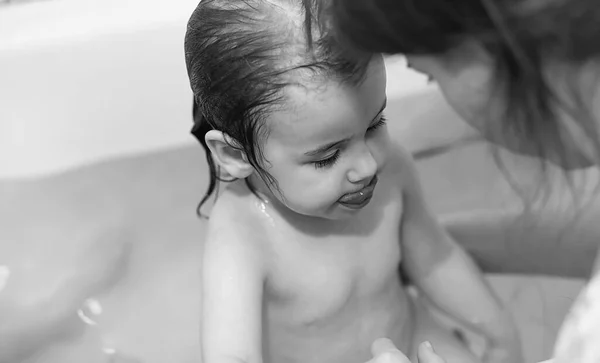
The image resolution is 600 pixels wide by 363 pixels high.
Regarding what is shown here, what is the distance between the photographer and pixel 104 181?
4.24 feet

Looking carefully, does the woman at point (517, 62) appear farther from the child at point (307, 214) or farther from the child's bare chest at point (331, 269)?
the child's bare chest at point (331, 269)

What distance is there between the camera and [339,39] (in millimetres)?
613

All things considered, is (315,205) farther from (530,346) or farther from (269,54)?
(530,346)

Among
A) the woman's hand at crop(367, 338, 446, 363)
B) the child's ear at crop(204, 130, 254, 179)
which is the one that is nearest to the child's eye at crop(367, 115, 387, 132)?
the child's ear at crop(204, 130, 254, 179)

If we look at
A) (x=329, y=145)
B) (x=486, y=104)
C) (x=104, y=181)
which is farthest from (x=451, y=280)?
(x=104, y=181)

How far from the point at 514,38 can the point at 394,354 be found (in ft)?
1.40

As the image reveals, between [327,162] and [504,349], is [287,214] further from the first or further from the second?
[504,349]

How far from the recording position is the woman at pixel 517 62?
480 millimetres

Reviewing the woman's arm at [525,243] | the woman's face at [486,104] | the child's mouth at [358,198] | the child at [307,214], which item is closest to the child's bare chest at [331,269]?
the child at [307,214]

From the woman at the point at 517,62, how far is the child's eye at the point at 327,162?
0.18m

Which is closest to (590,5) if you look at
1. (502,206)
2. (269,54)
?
(269,54)

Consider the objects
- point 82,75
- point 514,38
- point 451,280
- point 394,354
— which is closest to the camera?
point 514,38

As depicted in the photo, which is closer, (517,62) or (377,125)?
(517,62)

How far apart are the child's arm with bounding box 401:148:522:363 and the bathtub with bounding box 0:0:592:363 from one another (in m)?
0.19
